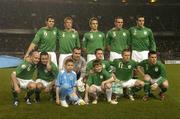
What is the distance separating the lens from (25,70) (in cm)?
848

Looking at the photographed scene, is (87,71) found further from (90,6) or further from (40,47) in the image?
(90,6)

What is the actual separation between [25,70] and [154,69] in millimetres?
2946

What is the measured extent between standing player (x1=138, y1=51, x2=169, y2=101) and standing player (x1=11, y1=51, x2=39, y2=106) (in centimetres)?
247

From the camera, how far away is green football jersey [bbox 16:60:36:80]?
840cm

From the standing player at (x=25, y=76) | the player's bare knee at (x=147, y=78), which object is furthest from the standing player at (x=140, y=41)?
the standing player at (x=25, y=76)

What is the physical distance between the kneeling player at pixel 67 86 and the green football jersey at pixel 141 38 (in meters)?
2.52

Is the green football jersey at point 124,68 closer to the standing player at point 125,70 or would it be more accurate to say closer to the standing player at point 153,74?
the standing player at point 125,70

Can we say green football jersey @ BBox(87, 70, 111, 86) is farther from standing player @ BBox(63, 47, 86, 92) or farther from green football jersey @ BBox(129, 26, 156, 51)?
green football jersey @ BBox(129, 26, 156, 51)

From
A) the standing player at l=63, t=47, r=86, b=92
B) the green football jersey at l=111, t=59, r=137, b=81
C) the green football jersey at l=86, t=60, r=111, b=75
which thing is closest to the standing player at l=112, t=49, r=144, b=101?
the green football jersey at l=111, t=59, r=137, b=81

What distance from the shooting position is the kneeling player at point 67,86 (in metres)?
8.10

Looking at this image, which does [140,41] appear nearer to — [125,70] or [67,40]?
[125,70]

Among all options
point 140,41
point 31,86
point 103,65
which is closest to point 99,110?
point 103,65

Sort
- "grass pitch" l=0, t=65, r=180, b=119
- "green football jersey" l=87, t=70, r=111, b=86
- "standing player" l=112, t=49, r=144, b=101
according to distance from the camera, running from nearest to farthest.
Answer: "grass pitch" l=0, t=65, r=180, b=119 < "green football jersey" l=87, t=70, r=111, b=86 < "standing player" l=112, t=49, r=144, b=101

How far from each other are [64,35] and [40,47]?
66 centimetres
